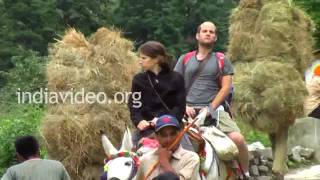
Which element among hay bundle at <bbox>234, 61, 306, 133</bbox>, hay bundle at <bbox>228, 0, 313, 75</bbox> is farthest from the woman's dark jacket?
hay bundle at <bbox>228, 0, 313, 75</bbox>

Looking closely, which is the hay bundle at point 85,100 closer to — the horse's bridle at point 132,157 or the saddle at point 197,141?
the saddle at point 197,141

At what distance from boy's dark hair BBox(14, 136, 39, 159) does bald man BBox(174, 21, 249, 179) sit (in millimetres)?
2592

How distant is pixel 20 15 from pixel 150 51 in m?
28.3

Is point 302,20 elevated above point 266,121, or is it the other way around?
point 302,20

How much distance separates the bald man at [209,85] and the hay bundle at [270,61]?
2.84 m

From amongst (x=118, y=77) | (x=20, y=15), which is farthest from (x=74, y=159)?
(x=20, y=15)

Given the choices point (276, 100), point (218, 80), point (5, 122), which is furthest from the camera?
point (5, 122)

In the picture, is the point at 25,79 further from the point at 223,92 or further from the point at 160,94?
the point at 160,94

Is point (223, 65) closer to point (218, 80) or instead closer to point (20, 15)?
point (218, 80)

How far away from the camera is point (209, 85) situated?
9016 millimetres

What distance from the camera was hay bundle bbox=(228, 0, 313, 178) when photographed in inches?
462

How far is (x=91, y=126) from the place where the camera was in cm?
974

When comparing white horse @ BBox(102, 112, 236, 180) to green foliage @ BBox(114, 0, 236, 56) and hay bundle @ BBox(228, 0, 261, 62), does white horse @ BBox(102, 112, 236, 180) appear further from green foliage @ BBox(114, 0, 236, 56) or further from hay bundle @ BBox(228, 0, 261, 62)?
green foliage @ BBox(114, 0, 236, 56)

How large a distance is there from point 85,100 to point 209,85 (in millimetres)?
1829
